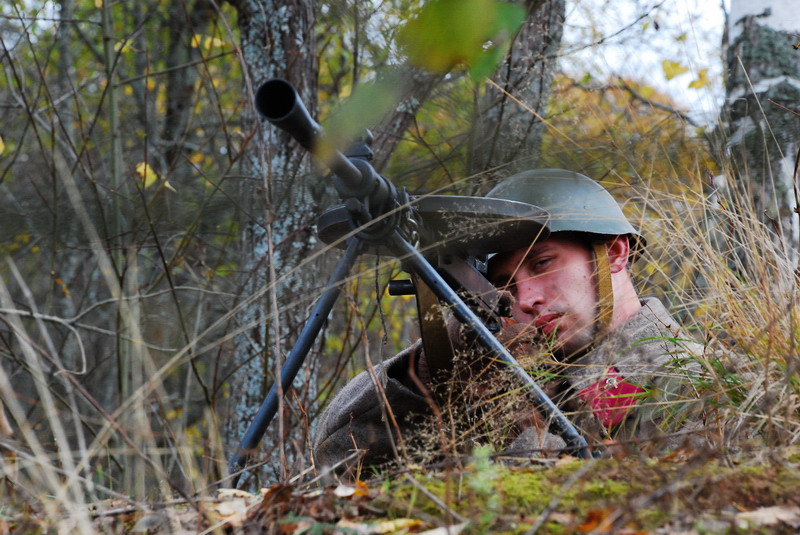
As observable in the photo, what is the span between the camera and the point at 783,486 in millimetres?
1360

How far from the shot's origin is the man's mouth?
8.19 feet

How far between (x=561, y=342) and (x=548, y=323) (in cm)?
33

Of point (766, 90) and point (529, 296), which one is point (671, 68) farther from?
point (529, 296)

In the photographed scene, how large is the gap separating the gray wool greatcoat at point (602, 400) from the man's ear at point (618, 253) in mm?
203

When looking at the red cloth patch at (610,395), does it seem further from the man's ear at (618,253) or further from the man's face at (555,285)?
the man's ear at (618,253)

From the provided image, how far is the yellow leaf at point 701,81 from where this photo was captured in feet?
9.99

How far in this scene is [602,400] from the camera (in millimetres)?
2207

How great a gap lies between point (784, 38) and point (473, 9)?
2991 mm

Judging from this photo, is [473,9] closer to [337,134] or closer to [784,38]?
[337,134]

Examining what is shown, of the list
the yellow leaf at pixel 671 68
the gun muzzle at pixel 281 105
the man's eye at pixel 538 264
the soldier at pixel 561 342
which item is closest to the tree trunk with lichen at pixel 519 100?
the soldier at pixel 561 342

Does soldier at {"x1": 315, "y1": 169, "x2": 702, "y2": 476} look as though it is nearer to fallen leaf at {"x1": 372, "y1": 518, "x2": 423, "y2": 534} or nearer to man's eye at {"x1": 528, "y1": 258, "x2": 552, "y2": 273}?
man's eye at {"x1": 528, "y1": 258, "x2": 552, "y2": 273}

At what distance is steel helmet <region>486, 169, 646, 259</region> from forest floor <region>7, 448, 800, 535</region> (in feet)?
4.29

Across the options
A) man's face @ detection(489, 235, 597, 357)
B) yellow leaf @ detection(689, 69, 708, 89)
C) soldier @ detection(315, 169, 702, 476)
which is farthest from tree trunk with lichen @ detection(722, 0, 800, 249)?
man's face @ detection(489, 235, 597, 357)

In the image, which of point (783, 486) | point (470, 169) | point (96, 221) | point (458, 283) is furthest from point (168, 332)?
point (783, 486)
